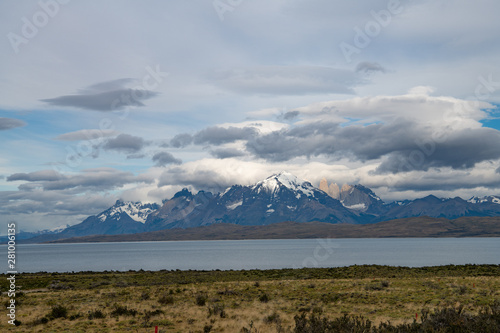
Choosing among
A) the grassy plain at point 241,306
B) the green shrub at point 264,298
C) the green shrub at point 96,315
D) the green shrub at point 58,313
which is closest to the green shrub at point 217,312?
the grassy plain at point 241,306

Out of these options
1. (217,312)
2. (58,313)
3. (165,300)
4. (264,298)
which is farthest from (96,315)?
(264,298)

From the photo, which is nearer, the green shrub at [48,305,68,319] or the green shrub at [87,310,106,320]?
the green shrub at [87,310,106,320]

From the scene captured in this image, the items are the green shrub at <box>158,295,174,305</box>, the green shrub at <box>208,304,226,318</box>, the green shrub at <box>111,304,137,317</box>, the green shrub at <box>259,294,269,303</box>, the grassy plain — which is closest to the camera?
the grassy plain

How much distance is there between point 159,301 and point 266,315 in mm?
9523

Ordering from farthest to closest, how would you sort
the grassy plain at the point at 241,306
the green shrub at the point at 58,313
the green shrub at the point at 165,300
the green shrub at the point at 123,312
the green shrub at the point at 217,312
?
the green shrub at the point at 165,300, the green shrub at the point at 123,312, the green shrub at the point at 58,313, the green shrub at the point at 217,312, the grassy plain at the point at 241,306

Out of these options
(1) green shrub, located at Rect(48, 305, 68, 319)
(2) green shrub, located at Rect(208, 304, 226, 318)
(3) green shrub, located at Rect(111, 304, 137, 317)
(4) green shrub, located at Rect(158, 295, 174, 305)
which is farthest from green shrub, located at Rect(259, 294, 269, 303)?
(1) green shrub, located at Rect(48, 305, 68, 319)

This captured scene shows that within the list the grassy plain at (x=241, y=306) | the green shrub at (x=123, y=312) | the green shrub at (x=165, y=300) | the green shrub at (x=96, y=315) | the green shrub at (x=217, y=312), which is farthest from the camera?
the green shrub at (x=165, y=300)

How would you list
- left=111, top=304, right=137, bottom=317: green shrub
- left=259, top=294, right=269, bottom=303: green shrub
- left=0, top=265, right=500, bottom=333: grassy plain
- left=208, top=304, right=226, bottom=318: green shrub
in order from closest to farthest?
left=0, top=265, right=500, bottom=333: grassy plain → left=208, top=304, right=226, bottom=318: green shrub → left=111, top=304, right=137, bottom=317: green shrub → left=259, top=294, right=269, bottom=303: green shrub

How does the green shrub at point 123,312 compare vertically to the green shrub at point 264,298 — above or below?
above

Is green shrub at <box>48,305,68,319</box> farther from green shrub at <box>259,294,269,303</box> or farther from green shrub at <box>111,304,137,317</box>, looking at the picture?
green shrub at <box>259,294,269,303</box>

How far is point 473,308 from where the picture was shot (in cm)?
2552

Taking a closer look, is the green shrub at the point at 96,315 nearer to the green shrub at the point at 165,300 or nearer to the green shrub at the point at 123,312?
the green shrub at the point at 123,312

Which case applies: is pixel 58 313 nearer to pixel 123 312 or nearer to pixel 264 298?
pixel 123 312

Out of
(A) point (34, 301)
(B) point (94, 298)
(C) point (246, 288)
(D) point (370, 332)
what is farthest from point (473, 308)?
(A) point (34, 301)
